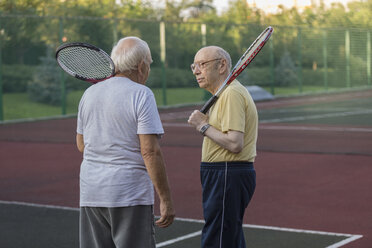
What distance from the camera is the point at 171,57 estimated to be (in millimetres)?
27719

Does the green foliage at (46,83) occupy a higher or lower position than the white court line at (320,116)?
higher

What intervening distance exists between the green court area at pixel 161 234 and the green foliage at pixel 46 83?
53.2 ft

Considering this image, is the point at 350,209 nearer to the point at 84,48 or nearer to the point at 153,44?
the point at 84,48

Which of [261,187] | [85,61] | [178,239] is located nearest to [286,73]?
[261,187]

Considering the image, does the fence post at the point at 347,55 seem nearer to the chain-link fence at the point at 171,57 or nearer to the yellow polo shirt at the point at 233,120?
the chain-link fence at the point at 171,57

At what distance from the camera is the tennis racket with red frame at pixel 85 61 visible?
4.23 metres

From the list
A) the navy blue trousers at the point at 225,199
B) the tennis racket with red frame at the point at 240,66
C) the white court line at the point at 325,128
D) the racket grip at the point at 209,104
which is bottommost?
the white court line at the point at 325,128

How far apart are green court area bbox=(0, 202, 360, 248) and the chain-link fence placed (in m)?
12.4

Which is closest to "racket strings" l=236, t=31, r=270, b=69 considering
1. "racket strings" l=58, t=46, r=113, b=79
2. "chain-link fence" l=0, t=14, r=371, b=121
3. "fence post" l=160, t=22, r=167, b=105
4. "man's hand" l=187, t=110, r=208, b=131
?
"man's hand" l=187, t=110, r=208, b=131

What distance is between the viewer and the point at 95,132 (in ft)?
12.7

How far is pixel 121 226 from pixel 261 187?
211 inches

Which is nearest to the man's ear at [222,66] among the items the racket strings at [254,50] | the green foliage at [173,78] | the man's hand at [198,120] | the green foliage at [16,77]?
the racket strings at [254,50]

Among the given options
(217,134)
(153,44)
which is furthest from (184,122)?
(217,134)

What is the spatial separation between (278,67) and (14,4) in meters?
10.5
